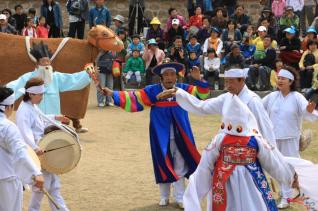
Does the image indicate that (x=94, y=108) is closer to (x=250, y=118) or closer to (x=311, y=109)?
(x=311, y=109)

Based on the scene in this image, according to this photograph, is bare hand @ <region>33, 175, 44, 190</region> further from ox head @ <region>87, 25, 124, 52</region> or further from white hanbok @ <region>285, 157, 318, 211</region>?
ox head @ <region>87, 25, 124, 52</region>

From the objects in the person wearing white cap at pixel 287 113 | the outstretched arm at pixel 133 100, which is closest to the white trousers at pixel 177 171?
the outstretched arm at pixel 133 100

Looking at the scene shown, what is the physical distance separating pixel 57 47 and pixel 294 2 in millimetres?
9064

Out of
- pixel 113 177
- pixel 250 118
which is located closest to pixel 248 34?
pixel 113 177

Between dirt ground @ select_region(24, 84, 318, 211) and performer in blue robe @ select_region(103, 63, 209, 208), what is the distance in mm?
356

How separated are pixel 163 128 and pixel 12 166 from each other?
8.81ft

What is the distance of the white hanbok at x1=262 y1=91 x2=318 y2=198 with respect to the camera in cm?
940

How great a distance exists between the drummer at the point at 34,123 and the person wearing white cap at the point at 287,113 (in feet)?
8.53

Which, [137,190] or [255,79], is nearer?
[137,190]

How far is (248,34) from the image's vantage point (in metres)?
19.6

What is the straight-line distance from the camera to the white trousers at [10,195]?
276 inches

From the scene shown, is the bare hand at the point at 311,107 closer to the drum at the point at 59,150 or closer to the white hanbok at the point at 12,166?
Result: the drum at the point at 59,150

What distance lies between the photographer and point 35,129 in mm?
8453

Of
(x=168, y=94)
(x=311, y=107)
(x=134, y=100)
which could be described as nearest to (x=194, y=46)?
(x=134, y=100)
